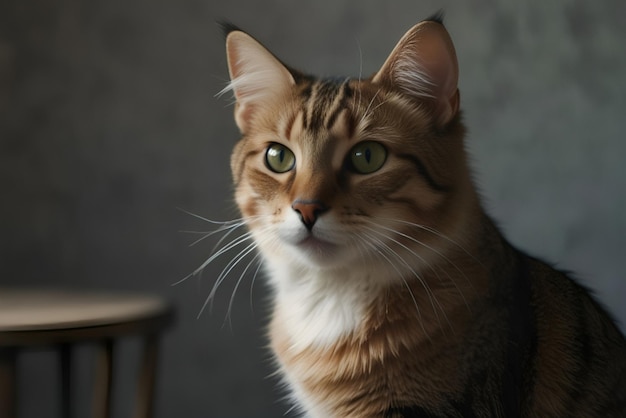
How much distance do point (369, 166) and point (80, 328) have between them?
1.47ft

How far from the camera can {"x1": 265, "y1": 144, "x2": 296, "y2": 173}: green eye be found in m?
1.07

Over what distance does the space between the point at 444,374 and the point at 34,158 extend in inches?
40.6

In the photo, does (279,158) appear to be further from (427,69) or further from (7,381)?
(7,381)

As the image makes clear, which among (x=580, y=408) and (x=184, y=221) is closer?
(x=580, y=408)

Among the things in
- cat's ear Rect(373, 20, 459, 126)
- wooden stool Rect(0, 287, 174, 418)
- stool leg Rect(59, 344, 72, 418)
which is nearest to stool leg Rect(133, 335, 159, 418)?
wooden stool Rect(0, 287, 174, 418)

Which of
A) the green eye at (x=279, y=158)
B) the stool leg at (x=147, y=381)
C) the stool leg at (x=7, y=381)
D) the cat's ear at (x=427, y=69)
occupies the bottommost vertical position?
the stool leg at (x=147, y=381)

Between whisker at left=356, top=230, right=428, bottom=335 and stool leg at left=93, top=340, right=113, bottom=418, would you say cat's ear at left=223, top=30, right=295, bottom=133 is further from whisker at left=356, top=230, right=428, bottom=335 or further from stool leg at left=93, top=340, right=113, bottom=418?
stool leg at left=93, top=340, right=113, bottom=418

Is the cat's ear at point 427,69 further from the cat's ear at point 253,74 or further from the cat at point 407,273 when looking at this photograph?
the cat's ear at point 253,74

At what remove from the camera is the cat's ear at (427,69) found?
998mm

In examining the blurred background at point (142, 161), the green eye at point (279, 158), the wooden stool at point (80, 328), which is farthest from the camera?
the blurred background at point (142, 161)

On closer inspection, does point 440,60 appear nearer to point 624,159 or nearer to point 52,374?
point 624,159

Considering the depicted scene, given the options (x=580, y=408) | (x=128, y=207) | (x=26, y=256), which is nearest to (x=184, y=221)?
(x=128, y=207)

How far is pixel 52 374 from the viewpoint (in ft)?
5.15

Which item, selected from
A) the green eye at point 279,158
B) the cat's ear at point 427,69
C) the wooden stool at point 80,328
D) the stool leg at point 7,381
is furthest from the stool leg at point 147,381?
the cat's ear at point 427,69
